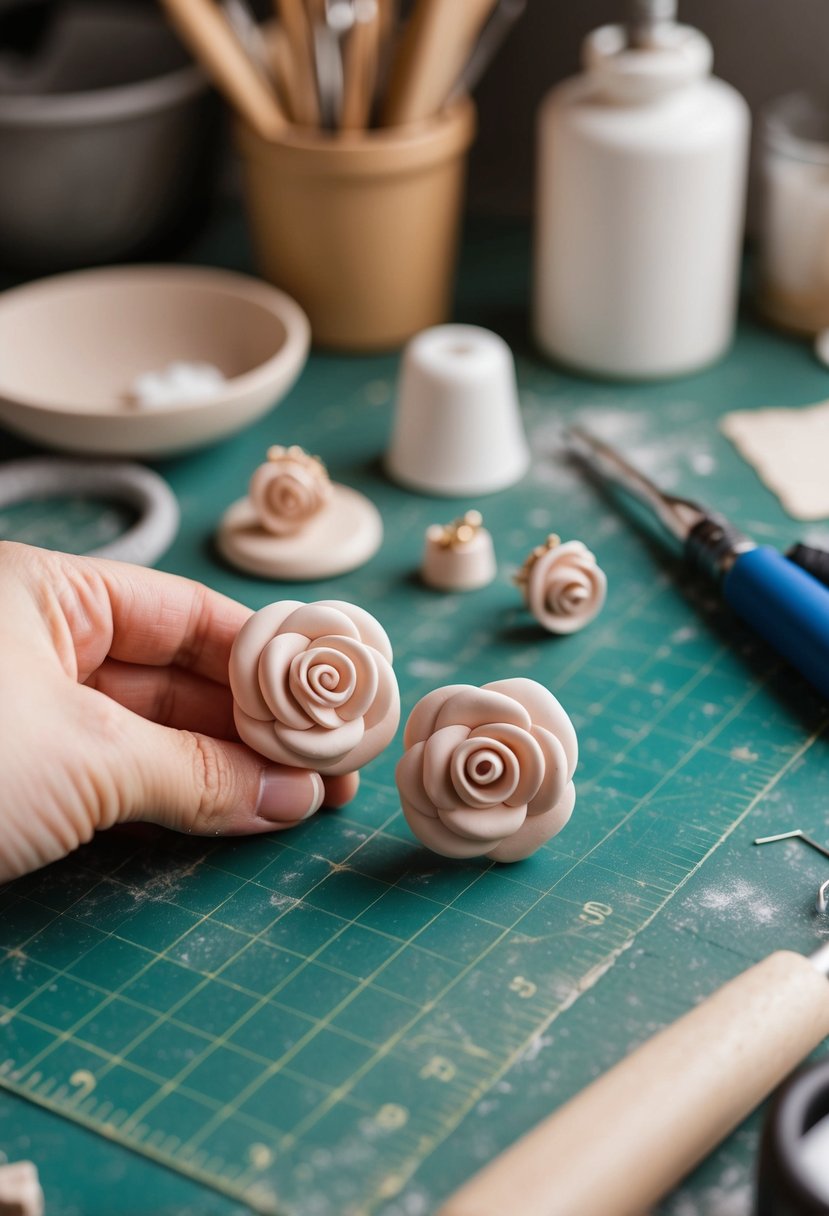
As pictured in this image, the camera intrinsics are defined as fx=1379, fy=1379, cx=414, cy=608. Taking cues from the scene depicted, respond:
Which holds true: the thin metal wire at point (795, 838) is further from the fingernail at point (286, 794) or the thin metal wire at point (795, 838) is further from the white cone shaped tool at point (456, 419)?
the white cone shaped tool at point (456, 419)

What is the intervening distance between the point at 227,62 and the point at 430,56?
195mm

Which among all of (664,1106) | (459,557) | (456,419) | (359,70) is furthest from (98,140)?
(664,1106)

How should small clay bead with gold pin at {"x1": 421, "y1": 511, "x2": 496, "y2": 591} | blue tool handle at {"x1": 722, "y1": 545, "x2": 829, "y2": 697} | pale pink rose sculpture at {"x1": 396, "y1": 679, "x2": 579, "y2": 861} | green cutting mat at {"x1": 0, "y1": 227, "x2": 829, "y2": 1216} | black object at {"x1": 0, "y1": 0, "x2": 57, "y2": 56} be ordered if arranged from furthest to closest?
black object at {"x1": 0, "y1": 0, "x2": 57, "y2": 56} → small clay bead with gold pin at {"x1": 421, "y1": 511, "x2": 496, "y2": 591} → blue tool handle at {"x1": 722, "y1": 545, "x2": 829, "y2": 697} → pale pink rose sculpture at {"x1": 396, "y1": 679, "x2": 579, "y2": 861} → green cutting mat at {"x1": 0, "y1": 227, "x2": 829, "y2": 1216}

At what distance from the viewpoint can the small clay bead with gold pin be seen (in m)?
1.07

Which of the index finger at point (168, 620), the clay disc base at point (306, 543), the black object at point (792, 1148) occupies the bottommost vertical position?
the clay disc base at point (306, 543)

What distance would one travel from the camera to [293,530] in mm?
1110

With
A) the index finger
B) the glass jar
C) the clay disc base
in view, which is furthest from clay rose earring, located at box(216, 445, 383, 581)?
the glass jar

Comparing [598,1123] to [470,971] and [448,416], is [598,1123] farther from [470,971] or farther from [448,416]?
[448,416]

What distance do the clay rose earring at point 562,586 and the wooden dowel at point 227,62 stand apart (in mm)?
583

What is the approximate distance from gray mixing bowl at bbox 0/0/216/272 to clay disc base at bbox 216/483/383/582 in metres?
0.47

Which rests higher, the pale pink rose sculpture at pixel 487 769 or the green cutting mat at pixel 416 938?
the pale pink rose sculpture at pixel 487 769

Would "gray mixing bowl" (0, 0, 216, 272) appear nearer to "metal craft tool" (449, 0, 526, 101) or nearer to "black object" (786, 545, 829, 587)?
"metal craft tool" (449, 0, 526, 101)

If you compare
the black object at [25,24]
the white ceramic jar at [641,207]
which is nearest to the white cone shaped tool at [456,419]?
the white ceramic jar at [641,207]

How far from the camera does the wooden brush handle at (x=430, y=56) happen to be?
4.21 ft
